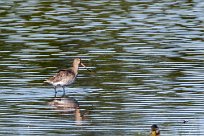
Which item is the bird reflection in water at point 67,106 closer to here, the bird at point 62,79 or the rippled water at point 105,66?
the rippled water at point 105,66

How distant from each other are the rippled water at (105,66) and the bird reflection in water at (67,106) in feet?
0.07

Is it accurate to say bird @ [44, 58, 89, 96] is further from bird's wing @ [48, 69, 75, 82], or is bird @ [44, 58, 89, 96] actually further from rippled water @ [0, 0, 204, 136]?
rippled water @ [0, 0, 204, 136]

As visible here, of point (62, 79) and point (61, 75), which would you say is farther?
point (61, 75)

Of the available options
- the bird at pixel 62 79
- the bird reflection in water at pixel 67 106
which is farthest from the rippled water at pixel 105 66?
the bird at pixel 62 79

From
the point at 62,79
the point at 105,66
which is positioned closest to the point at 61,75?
the point at 62,79

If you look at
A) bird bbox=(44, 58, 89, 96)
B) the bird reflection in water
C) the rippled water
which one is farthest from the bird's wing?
the bird reflection in water

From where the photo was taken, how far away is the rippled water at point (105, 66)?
15352mm

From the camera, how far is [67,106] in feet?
56.3

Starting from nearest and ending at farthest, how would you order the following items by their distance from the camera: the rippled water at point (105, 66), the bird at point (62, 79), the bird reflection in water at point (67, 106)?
the rippled water at point (105, 66) < the bird reflection in water at point (67, 106) < the bird at point (62, 79)

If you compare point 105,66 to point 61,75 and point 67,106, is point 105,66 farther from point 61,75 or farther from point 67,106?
point 67,106

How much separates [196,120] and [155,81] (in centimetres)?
409

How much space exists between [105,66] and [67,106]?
4.21m

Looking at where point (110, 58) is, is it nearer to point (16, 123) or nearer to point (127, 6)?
point (16, 123)

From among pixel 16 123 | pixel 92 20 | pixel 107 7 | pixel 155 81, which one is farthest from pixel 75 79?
pixel 107 7
